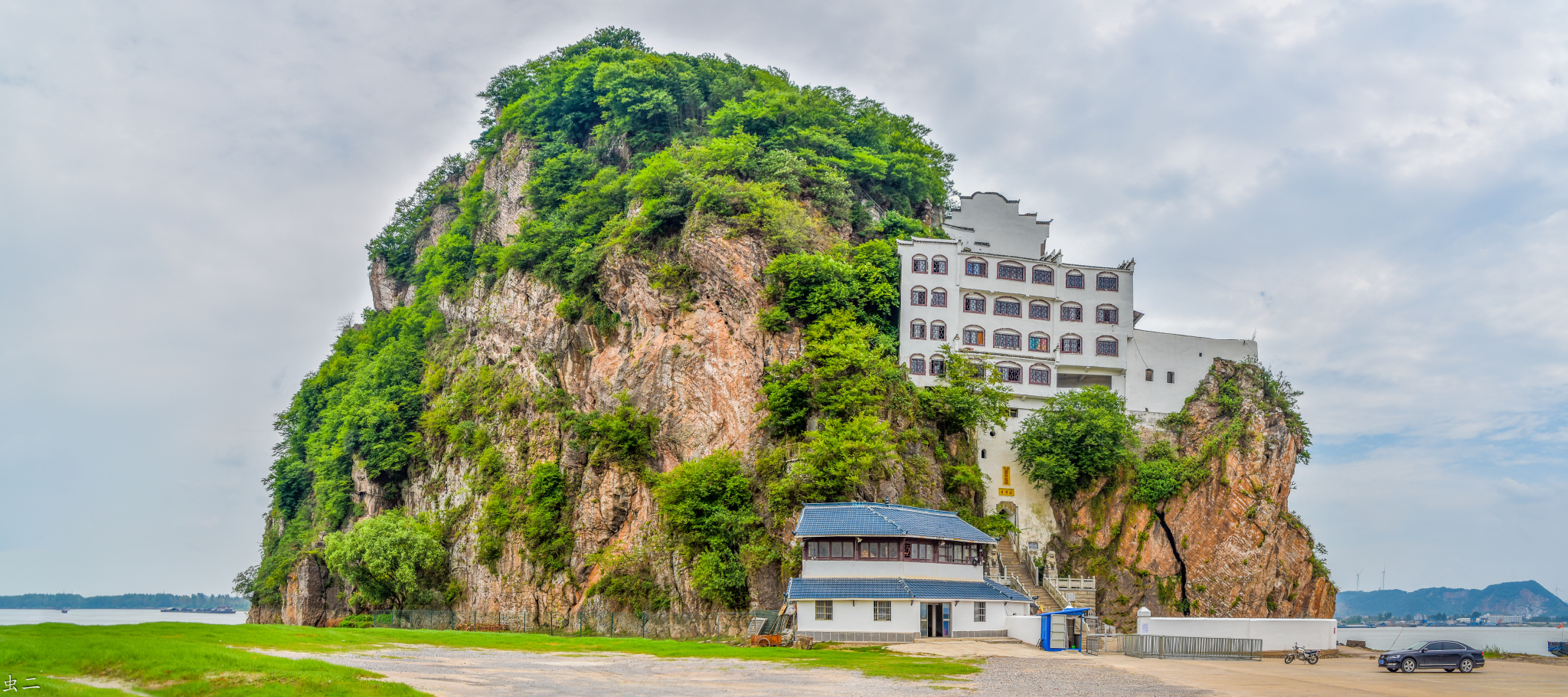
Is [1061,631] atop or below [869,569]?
below

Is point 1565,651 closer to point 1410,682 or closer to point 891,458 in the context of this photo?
point 1410,682

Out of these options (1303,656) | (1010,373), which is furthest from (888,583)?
(1010,373)

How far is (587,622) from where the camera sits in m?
60.6

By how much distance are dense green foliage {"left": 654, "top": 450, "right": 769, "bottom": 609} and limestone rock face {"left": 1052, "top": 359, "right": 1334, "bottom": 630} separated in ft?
72.1

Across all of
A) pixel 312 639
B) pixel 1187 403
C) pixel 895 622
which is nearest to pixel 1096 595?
pixel 1187 403

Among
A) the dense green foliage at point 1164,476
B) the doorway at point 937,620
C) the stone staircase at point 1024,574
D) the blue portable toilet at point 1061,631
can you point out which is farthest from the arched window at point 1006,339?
the blue portable toilet at point 1061,631

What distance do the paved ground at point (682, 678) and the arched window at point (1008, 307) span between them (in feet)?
121

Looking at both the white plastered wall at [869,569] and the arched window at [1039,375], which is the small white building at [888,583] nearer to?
the white plastered wall at [869,569]

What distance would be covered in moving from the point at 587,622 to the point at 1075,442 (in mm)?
32324

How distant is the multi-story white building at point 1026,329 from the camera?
69.1 m

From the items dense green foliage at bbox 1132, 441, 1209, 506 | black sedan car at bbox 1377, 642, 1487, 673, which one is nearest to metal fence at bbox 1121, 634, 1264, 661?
black sedan car at bbox 1377, 642, 1487, 673

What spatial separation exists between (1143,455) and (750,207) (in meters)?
31.0

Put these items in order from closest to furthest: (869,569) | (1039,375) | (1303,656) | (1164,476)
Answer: (1303,656) < (869,569) < (1164,476) < (1039,375)

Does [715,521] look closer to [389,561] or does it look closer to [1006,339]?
[389,561]
